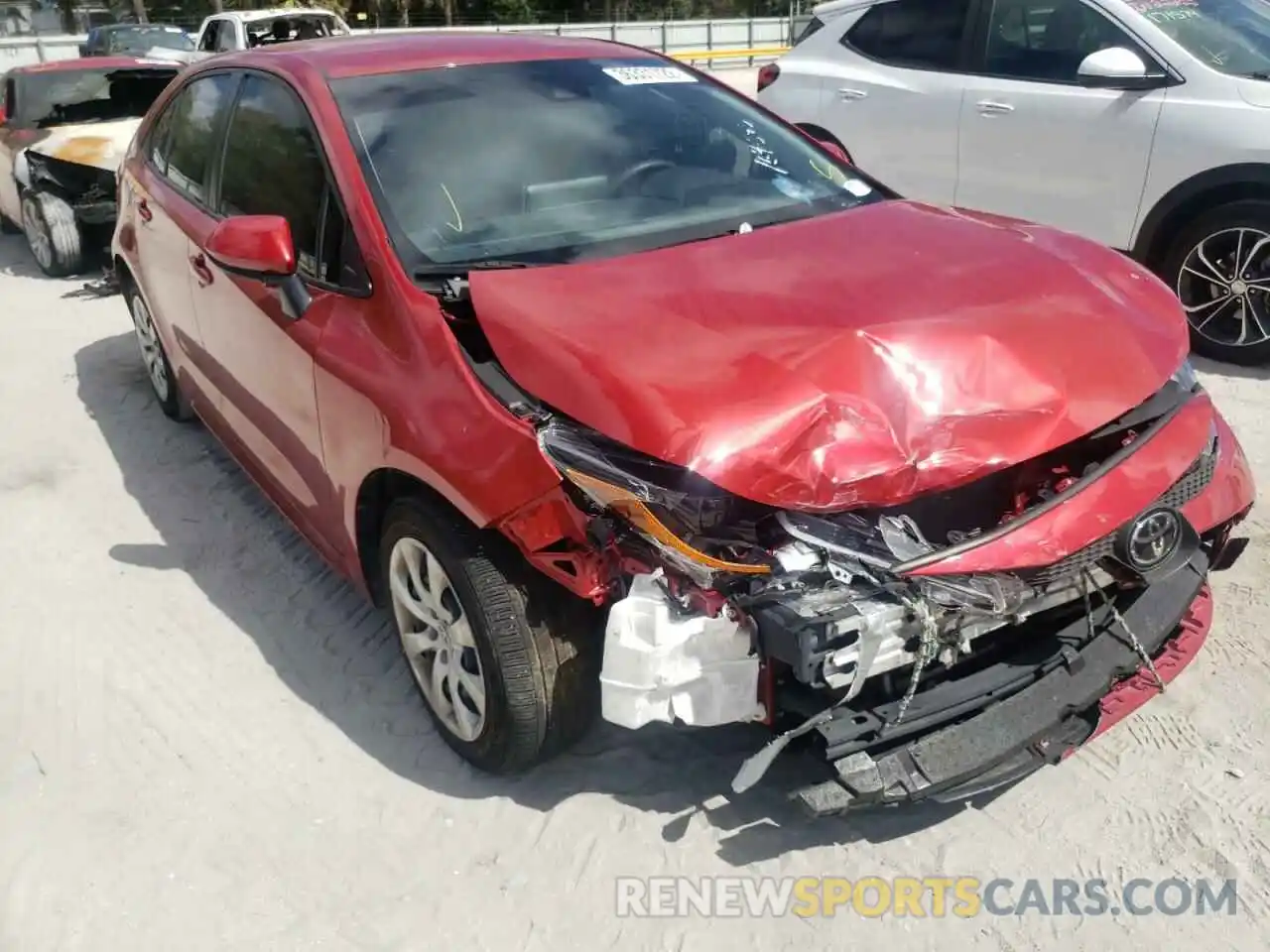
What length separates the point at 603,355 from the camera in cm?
235

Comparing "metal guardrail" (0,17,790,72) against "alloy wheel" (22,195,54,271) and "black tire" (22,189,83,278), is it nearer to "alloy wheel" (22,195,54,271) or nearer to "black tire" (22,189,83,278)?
"alloy wheel" (22,195,54,271)

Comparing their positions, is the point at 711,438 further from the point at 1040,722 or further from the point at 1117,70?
the point at 1117,70

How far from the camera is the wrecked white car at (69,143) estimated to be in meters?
8.40

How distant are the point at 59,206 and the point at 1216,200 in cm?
798

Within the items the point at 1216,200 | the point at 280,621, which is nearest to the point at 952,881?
the point at 280,621

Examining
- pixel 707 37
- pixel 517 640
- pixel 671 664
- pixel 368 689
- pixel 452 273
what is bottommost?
pixel 707 37

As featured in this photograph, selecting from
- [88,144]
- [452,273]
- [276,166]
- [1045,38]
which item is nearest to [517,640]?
[452,273]

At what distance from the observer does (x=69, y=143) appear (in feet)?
27.7

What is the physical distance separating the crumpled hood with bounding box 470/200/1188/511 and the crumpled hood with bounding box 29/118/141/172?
278 inches

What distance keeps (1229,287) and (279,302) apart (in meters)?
4.11

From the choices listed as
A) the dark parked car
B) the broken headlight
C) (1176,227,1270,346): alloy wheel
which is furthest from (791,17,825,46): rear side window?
the dark parked car

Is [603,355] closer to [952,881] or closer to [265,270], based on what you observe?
[265,270]

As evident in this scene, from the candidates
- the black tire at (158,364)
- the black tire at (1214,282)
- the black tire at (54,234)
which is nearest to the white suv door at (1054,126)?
the black tire at (1214,282)

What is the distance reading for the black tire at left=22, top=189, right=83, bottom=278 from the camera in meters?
8.38
